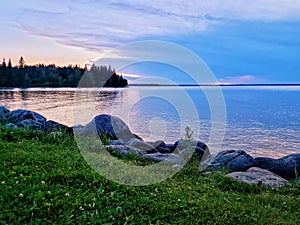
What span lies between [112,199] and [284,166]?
7511 mm

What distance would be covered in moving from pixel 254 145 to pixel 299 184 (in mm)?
10278

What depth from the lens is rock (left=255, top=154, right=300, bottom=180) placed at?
10297 millimetres

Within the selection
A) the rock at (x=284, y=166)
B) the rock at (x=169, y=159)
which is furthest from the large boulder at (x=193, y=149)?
the rock at (x=284, y=166)

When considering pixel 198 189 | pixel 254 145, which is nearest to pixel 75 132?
pixel 198 189

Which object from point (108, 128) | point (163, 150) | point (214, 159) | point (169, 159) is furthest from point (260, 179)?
point (108, 128)

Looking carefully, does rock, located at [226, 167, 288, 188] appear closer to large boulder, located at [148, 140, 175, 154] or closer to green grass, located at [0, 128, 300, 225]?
green grass, located at [0, 128, 300, 225]

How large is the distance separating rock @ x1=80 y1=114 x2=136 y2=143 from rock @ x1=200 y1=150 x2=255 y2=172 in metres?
4.23

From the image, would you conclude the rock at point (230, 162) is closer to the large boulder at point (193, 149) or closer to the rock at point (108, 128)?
the large boulder at point (193, 149)

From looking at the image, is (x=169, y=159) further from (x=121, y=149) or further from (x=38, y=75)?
(x=38, y=75)

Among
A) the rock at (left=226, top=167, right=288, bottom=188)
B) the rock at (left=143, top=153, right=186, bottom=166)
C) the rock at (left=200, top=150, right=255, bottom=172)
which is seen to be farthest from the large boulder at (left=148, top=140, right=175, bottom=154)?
the rock at (left=226, top=167, right=288, bottom=188)

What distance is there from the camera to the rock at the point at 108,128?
1208cm

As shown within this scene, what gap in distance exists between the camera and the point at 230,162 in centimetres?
1009

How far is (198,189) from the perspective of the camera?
6.05 m

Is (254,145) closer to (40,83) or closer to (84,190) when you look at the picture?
(84,190)
